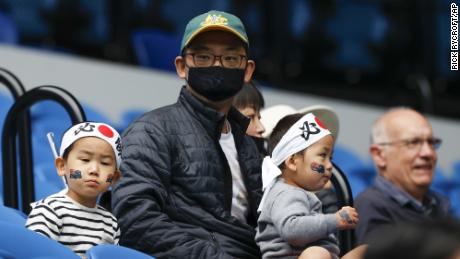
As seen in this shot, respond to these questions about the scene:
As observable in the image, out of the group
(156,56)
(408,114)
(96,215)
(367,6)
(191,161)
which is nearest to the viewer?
(96,215)

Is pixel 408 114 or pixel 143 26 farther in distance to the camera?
pixel 143 26

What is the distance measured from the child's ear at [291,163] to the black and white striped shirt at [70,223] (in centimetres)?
61

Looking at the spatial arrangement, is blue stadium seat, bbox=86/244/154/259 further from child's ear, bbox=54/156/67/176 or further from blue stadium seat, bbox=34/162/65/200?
blue stadium seat, bbox=34/162/65/200

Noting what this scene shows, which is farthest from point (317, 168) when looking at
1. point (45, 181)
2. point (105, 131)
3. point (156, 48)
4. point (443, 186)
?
point (156, 48)

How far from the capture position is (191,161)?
438 cm

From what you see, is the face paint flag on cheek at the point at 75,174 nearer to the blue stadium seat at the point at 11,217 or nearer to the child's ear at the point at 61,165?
the child's ear at the point at 61,165

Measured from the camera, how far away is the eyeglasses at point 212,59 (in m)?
4.52

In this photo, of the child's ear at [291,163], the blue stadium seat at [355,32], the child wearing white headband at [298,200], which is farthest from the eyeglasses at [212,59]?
the blue stadium seat at [355,32]

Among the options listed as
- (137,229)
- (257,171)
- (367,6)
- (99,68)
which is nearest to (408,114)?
(257,171)

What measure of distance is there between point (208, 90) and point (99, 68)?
4756 mm

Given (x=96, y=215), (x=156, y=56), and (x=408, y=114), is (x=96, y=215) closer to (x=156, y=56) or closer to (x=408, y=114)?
(x=408, y=114)

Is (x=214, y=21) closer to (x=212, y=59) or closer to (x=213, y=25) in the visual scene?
(x=213, y=25)

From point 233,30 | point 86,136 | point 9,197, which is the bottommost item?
point 9,197

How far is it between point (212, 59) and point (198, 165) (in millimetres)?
381
